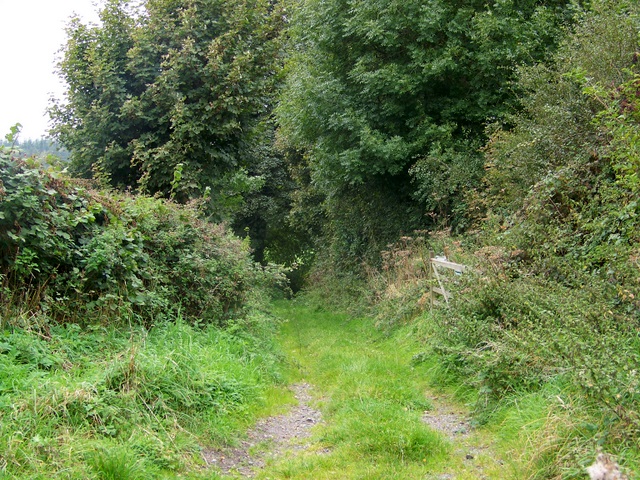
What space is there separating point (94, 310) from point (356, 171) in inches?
422

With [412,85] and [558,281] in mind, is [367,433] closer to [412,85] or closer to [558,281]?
[558,281]

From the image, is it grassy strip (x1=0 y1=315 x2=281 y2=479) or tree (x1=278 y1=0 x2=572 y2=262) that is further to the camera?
tree (x1=278 y1=0 x2=572 y2=262)

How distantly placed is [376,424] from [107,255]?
4.05 m

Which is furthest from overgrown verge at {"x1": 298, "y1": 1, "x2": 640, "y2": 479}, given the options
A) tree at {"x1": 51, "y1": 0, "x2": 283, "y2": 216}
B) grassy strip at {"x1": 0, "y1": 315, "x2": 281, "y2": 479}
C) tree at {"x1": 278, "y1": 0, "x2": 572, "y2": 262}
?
tree at {"x1": 51, "y1": 0, "x2": 283, "y2": 216}

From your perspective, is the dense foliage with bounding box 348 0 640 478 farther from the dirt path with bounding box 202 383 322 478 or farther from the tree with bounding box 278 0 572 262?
the tree with bounding box 278 0 572 262

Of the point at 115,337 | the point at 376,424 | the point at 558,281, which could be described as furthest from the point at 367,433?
the point at 558,281

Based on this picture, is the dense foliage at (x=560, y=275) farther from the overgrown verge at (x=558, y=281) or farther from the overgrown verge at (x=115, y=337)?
the overgrown verge at (x=115, y=337)

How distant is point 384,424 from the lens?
6.36 m

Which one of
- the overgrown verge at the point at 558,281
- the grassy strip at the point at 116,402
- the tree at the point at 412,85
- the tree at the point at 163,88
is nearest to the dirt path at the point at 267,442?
the grassy strip at the point at 116,402

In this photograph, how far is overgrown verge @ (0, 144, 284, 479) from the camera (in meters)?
4.94

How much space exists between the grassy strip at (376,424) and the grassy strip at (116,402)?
928 mm

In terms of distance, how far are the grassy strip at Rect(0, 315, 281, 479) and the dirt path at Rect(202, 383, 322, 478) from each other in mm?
166

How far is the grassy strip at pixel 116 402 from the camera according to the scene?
462 centimetres

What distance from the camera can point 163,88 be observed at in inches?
559
